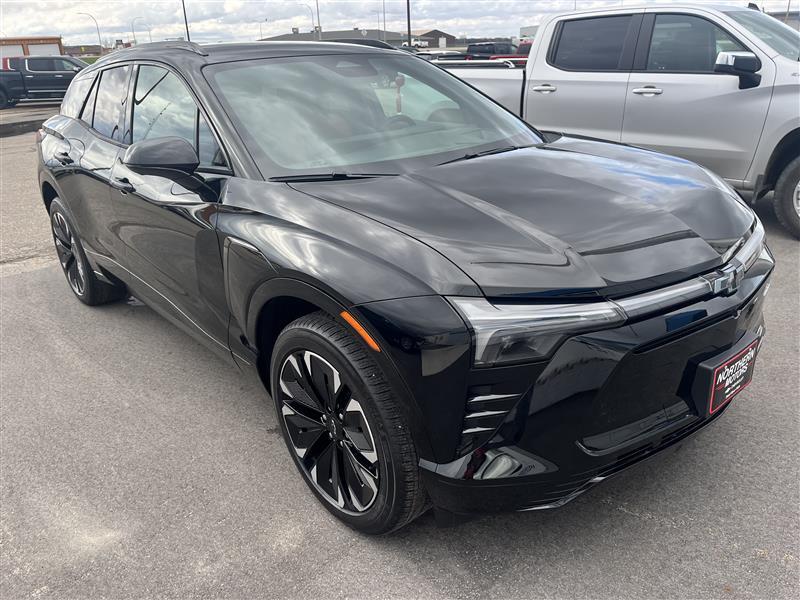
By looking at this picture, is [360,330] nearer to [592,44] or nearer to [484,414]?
[484,414]

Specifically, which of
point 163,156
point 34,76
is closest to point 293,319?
point 163,156

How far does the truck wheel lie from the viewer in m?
5.34

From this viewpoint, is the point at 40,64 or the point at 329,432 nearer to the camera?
the point at 329,432

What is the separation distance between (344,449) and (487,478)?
0.61m

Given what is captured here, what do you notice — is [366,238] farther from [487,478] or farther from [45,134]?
[45,134]

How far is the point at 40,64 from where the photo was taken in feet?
74.9

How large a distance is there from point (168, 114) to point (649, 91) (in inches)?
168

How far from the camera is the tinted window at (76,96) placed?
14.5 feet

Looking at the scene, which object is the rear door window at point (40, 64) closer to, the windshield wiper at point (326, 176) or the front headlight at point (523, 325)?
the windshield wiper at point (326, 176)

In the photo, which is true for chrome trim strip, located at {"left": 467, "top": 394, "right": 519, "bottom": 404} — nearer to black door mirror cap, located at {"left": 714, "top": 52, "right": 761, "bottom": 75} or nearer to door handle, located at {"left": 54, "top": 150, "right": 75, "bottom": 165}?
door handle, located at {"left": 54, "top": 150, "right": 75, "bottom": 165}

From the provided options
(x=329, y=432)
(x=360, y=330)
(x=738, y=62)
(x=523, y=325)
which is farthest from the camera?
(x=738, y=62)

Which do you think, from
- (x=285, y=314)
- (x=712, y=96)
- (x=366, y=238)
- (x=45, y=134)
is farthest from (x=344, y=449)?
(x=712, y=96)

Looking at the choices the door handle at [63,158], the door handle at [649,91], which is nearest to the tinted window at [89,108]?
the door handle at [63,158]

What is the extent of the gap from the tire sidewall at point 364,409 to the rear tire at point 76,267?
2432 mm
